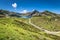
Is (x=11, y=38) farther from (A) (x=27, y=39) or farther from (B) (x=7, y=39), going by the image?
(A) (x=27, y=39)

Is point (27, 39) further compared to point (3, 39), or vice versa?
point (27, 39)

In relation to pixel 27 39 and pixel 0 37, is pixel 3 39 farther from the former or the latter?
pixel 27 39

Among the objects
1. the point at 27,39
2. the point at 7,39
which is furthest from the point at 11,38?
the point at 27,39

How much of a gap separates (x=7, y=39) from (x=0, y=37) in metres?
1.57

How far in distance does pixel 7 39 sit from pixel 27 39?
799cm

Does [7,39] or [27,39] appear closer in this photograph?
[7,39]

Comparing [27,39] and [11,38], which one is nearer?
[11,38]

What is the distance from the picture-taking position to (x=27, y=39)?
114 feet

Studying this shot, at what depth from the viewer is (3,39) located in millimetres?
27984

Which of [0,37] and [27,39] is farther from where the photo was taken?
[27,39]

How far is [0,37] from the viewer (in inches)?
1117

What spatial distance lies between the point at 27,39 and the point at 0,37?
849 cm

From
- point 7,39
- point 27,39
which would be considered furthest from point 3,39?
point 27,39

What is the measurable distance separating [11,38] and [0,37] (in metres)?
2.22
